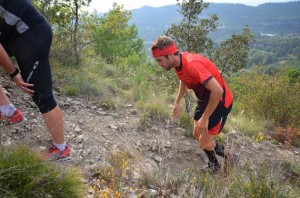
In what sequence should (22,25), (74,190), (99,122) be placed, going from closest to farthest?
(74,190), (22,25), (99,122)

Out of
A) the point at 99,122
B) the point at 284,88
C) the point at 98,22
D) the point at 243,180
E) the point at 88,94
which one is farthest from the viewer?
the point at 284,88

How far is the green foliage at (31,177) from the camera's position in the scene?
1.80m

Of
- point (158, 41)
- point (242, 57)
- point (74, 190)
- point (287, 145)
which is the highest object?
point (158, 41)

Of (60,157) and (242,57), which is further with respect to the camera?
(242,57)

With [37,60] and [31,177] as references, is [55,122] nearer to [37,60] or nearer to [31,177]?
[37,60]

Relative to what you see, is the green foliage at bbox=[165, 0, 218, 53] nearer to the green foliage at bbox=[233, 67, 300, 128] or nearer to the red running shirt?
the red running shirt

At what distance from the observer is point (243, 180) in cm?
263

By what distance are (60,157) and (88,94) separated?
8.51 feet

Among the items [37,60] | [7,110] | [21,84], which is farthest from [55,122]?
[7,110]

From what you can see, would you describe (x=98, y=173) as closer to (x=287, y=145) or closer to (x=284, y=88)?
(x=287, y=145)

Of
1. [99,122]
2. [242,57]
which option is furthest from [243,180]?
[242,57]

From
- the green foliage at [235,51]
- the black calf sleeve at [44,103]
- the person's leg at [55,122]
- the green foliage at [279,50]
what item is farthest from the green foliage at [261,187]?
the green foliage at [279,50]

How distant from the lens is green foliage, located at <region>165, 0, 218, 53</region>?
17.8 feet

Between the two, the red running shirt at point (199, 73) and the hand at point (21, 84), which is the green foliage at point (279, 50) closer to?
the red running shirt at point (199, 73)
